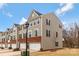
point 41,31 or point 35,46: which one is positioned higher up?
point 41,31

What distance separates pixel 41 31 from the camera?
2.84m

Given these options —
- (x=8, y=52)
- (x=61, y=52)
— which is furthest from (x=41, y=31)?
(x=8, y=52)

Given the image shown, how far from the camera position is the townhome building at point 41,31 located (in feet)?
9.29

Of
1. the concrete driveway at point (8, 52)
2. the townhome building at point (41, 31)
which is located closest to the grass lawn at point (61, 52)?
the townhome building at point (41, 31)

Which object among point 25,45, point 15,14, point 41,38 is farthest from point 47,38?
point 15,14

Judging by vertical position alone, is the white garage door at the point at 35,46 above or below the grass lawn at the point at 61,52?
above

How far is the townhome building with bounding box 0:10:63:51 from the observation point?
2.83m

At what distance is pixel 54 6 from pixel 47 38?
40 centimetres

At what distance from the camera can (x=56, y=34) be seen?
9.40 ft

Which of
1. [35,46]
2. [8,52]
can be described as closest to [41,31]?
[35,46]

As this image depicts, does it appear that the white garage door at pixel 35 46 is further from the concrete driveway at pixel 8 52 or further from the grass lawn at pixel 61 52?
the concrete driveway at pixel 8 52

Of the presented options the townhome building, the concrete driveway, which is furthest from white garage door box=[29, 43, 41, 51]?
the concrete driveway

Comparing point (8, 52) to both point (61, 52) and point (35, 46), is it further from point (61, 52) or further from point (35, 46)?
point (61, 52)

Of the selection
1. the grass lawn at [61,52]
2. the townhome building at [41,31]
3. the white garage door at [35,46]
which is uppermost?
the townhome building at [41,31]
